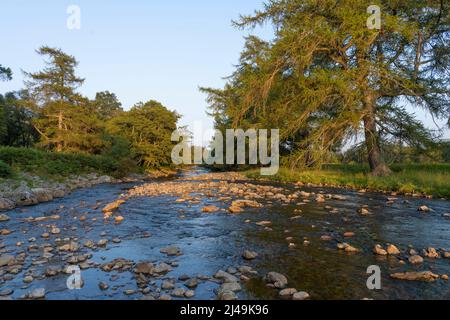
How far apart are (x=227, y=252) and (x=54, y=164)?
736 inches

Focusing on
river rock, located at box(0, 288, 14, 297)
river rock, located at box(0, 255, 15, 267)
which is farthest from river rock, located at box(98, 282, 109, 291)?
river rock, located at box(0, 255, 15, 267)

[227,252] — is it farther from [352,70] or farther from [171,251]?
[352,70]

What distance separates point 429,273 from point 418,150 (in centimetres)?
1346

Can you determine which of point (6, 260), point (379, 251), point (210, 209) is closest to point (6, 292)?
point (6, 260)

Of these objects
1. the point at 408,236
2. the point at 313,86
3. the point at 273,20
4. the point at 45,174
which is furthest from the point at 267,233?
the point at 45,174

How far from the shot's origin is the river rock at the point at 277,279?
3.63m

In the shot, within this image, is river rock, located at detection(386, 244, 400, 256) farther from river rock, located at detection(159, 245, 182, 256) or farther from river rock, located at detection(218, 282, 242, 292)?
river rock, located at detection(159, 245, 182, 256)

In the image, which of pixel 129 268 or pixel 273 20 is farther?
pixel 273 20

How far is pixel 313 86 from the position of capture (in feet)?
49.1

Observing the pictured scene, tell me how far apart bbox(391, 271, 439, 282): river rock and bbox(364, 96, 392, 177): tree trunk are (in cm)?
1203

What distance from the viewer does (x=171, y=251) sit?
5.00m

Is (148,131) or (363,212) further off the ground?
(148,131)

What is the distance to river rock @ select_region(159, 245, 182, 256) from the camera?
16.2 ft
